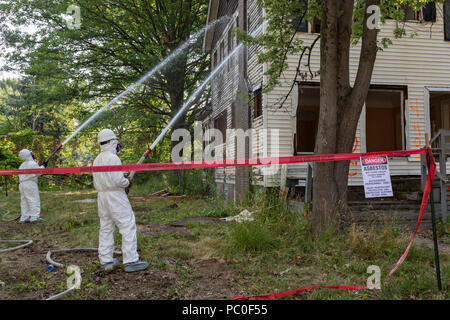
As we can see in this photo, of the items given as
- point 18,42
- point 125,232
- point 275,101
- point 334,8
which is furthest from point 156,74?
point 125,232

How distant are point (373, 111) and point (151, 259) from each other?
1353 centimetres

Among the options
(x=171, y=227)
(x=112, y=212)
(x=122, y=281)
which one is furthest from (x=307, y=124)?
(x=122, y=281)

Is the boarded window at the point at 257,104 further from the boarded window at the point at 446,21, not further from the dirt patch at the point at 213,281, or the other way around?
the dirt patch at the point at 213,281

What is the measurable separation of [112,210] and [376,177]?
3610mm

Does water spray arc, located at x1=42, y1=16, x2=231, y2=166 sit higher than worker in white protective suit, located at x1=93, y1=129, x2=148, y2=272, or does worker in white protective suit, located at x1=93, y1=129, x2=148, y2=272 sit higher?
water spray arc, located at x1=42, y1=16, x2=231, y2=166

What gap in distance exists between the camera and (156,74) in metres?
19.2

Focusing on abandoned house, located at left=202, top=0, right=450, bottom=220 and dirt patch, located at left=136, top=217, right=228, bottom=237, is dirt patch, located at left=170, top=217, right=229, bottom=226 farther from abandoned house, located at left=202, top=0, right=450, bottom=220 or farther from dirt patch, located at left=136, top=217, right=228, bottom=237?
abandoned house, located at left=202, top=0, right=450, bottom=220

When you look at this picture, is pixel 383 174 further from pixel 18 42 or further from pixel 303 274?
pixel 18 42

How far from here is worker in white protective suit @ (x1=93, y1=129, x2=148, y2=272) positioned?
530cm

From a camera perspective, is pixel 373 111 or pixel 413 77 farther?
pixel 373 111

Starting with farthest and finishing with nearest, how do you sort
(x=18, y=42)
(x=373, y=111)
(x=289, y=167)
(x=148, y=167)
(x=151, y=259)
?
(x=18, y=42), (x=373, y=111), (x=289, y=167), (x=151, y=259), (x=148, y=167)

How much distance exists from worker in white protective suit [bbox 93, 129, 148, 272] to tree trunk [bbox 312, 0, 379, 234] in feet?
10.4

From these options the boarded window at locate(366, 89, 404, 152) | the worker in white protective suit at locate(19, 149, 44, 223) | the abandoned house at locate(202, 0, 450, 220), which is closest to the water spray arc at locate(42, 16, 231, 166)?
the abandoned house at locate(202, 0, 450, 220)

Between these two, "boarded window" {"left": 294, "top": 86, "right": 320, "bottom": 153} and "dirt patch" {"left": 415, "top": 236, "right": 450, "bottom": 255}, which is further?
"boarded window" {"left": 294, "top": 86, "right": 320, "bottom": 153}
